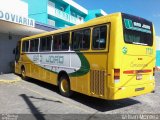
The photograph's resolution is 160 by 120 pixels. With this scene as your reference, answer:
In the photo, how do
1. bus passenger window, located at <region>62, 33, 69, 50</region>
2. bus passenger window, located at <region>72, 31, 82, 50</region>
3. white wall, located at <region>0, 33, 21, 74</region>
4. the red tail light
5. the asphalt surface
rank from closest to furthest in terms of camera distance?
the red tail light
the asphalt surface
bus passenger window, located at <region>72, 31, 82, 50</region>
bus passenger window, located at <region>62, 33, 69, 50</region>
white wall, located at <region>0, 33, 21, 74</region>

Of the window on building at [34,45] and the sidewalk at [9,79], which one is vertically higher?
the window on building at [34,45]

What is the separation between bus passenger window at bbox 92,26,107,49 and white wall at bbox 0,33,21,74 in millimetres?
14415

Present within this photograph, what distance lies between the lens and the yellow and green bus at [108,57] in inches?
322

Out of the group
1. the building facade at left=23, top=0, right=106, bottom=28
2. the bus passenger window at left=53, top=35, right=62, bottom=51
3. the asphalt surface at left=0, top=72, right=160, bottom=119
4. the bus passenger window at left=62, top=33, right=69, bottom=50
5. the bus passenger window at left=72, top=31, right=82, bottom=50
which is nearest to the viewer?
the asphalt surface at left=0, top=72, right=160, bottom=119

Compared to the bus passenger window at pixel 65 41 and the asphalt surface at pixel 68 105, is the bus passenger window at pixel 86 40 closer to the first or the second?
the bus passenger window at pixel 65 41

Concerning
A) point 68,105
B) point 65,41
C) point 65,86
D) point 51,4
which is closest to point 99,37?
point 65,41

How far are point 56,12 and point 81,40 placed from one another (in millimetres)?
30043

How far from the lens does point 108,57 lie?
8.27 m

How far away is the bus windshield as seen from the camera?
8.48 m

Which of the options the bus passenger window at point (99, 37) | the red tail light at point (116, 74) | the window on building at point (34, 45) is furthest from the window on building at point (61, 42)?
the red tail light at point (116, 74)

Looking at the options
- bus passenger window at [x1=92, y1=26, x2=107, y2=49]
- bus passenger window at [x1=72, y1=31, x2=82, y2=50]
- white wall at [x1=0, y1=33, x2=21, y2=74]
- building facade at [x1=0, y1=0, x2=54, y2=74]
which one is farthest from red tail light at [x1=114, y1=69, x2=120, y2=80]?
white wall at [x1=0, y1=33, x2=21, y2=74]

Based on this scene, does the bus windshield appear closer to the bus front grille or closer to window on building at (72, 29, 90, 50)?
the bus front grille

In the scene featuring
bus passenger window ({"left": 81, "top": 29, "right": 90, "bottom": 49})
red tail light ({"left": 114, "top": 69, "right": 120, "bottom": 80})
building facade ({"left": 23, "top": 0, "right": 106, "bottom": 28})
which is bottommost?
red tail light ({"left": 114, "top": 69, "right": 120, "bottom": 80})

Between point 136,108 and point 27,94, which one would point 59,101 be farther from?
point 136,108
